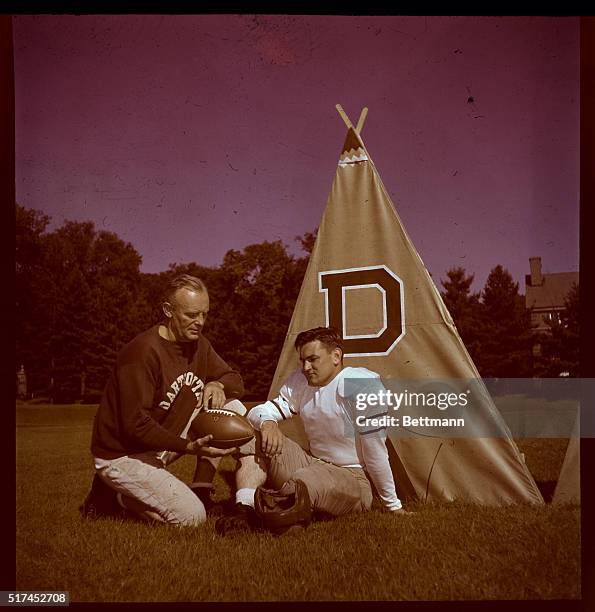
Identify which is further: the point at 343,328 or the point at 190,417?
the point at 343,328

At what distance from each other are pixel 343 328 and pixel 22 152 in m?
1.82

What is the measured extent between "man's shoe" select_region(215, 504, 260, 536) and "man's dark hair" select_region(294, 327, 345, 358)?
34.1 inches

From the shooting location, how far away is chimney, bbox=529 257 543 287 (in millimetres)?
3012

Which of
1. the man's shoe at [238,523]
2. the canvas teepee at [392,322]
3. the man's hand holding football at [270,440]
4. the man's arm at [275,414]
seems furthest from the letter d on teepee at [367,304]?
the man's shoe at [238,523]

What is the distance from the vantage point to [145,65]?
3.03m

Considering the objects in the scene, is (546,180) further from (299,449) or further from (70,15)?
→ (70,15)

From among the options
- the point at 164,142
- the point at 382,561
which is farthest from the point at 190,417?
the point at 164,142

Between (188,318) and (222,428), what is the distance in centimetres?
57

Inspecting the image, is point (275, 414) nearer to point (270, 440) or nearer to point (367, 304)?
point (270, 440)

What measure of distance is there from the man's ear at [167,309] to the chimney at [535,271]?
1789 mm

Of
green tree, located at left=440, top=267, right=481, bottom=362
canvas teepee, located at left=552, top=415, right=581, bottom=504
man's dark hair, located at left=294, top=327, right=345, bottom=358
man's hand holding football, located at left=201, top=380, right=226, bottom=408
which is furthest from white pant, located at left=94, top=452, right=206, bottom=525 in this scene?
canvas teepee, located at left=552, top=415, right=581, bottom=504

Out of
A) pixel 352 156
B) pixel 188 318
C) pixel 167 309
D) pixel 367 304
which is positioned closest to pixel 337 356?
pixel 367 304

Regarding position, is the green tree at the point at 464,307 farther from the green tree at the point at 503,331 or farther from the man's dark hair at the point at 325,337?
the man's dark hair at the point at 325,337

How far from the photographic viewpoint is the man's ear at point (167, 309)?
308 cm
